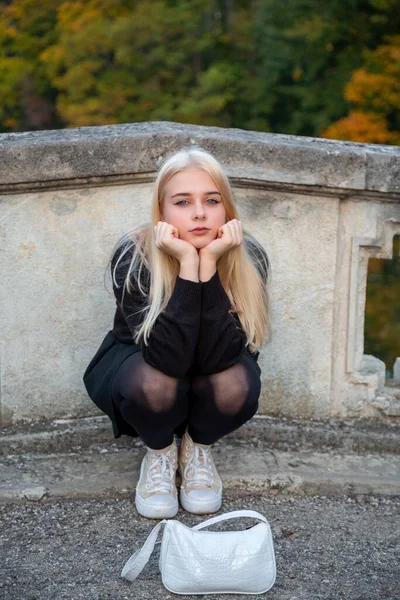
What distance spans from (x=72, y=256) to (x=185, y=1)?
22.6 meters

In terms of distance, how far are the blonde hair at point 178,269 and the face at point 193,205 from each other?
0.9 inches

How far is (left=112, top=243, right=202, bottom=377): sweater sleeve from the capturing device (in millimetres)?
2471

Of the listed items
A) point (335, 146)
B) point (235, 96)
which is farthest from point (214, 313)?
point (235, 96)

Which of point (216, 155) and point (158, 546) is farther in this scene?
point (216, 155)

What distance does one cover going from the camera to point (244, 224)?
2971 millimetres

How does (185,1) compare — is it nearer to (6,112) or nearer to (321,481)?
(6,112)

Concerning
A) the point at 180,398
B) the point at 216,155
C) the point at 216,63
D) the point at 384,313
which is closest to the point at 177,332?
the point at 180,398

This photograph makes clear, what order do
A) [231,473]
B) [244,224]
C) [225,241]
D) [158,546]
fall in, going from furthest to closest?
[244,224]
[231,473]
[225,241]
[158,546]

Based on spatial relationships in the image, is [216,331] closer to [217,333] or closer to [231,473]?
[217,333]

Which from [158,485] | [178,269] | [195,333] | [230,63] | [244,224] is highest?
[230,63]

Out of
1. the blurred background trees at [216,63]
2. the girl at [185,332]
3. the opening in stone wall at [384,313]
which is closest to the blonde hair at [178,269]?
the girl at [185,332]

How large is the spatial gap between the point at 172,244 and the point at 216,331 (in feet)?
0.89

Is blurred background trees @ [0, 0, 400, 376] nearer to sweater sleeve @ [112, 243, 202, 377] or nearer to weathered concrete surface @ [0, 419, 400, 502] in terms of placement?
weathered concrete surface @ [0, 419, 400, 502]

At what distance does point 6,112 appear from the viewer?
3023cm
